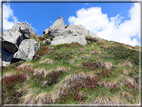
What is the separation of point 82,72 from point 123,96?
3.61 metres

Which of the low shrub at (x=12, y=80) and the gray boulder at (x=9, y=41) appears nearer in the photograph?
the low shrub at (x=12, y=80)

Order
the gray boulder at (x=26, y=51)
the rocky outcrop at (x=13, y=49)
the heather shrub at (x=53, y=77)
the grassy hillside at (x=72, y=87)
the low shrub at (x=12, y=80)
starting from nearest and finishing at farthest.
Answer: the grassy hillside at (x=72, y=87), the low shrub at (x=12, y=80), the heather shrub at (x=53, y=77), the rocky outcrop at (x=13, y=49), the gray boulder at (x=26, y=51)

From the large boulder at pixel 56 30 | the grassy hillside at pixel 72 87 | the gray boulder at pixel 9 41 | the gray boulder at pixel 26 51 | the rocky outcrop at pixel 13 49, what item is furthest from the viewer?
the large boulder at pixel 56 30

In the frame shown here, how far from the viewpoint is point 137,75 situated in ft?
21.2

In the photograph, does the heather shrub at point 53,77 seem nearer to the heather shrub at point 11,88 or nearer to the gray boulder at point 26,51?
the heather shrub at point 11,88

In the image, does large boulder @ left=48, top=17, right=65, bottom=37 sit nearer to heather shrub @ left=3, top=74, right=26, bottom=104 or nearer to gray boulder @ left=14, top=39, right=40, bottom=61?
gray boulder @ left=14, top=39, right=40, bottom=61

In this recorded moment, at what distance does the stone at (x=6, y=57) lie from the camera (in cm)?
1048

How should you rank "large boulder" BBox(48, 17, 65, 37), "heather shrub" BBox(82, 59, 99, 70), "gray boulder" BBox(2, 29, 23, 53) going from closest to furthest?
"heather shrub" BBox(82, 59, 99, 70)
"gray boulder" BBox(2, 29, 23, 53)
"large boulder" BBox(48, 17, 65, 37)

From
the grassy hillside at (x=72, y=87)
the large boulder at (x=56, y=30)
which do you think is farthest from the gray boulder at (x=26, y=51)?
the large boulder at (x=56, y=30)

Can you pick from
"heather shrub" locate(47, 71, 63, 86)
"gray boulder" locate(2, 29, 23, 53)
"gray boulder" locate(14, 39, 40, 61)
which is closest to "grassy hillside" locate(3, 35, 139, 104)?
"heather shrub" locate(47, 71, 63, 86)

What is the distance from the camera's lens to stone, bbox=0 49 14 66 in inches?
413

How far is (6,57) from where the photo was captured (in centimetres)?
1085

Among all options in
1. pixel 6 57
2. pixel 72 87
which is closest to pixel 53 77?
pixel 72 87

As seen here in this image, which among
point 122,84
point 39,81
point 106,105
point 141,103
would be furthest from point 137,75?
point 39,81
